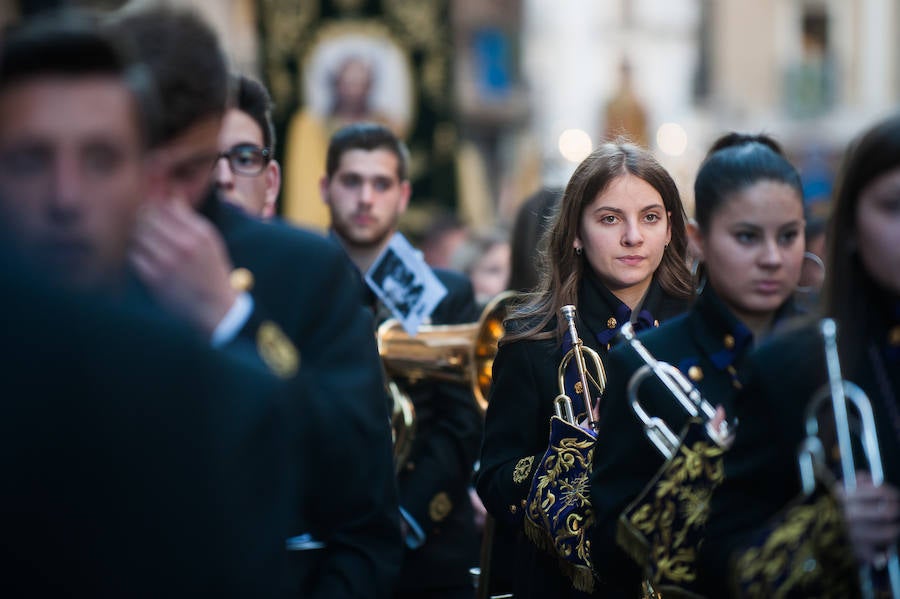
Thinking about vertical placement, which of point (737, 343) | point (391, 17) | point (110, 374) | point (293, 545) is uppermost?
point (391, 17)

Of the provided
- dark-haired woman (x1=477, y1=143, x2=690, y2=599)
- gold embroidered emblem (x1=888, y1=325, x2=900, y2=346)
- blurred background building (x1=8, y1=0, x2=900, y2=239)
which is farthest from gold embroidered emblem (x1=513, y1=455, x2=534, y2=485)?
blurred background building (x1=8, y1=0, x2=900, y2=239)

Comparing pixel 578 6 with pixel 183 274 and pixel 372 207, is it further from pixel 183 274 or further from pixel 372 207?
pixel 183 274

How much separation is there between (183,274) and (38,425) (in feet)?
2.00

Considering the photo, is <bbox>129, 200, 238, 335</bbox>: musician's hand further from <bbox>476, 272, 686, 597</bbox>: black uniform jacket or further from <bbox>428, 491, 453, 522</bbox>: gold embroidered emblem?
<bbox>428, 491, 453, 522</bbox>: gold embroidered emblem

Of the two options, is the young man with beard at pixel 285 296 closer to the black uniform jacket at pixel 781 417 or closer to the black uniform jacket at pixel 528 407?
the black uniform jacket at pixel 781 417

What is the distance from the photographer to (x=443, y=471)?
566 centimetres

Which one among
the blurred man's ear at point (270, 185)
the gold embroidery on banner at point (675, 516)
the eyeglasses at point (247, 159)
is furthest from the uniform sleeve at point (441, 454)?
the gold embroidery on banner at point (675, 516)

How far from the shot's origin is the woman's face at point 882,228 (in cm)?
273

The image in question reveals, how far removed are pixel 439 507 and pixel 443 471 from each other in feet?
0.47

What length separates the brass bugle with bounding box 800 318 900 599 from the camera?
2553 mm

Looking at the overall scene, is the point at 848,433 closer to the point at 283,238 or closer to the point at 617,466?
the point at 617,466

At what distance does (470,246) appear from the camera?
9148 millimetres

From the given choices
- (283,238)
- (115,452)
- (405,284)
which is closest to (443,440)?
(405,284)

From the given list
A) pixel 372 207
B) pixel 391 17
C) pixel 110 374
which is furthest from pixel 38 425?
pixel 391 17
